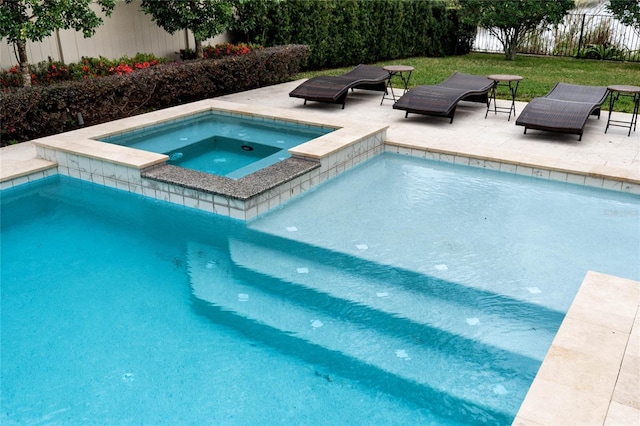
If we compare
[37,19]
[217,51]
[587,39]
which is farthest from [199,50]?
[587,39]

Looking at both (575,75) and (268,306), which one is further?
(575,75)

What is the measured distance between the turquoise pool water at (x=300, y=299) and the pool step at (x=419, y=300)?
0.06 feet

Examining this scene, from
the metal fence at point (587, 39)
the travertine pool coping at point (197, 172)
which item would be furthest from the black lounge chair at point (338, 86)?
the metal fence at point (587, 39)

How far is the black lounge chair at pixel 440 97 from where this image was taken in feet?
29.8

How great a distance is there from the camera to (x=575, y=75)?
14125 mm

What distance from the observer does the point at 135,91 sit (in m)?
9.75

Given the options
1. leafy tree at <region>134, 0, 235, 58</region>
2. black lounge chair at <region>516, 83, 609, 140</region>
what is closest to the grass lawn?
black lounge chair at <region>516, 83, 609, 140</region>

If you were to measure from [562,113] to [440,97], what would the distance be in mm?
1938

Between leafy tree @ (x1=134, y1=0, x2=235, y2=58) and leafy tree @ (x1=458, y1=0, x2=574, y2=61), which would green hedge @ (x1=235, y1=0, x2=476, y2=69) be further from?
leafy tree @ (x1=458, y1=0, x2=574, y2=61)

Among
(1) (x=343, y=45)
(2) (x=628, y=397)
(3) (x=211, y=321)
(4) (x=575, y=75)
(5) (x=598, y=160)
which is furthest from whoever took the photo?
(1) (x=343, y=45)

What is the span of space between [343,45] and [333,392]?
13.6 meters

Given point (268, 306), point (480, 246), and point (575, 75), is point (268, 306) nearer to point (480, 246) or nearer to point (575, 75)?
point (480, 246)

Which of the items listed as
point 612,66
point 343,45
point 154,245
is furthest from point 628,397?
point 612,66

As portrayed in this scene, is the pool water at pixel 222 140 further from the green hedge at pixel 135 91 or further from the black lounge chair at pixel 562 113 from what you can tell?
the black lounge chair at pixel 562 113
